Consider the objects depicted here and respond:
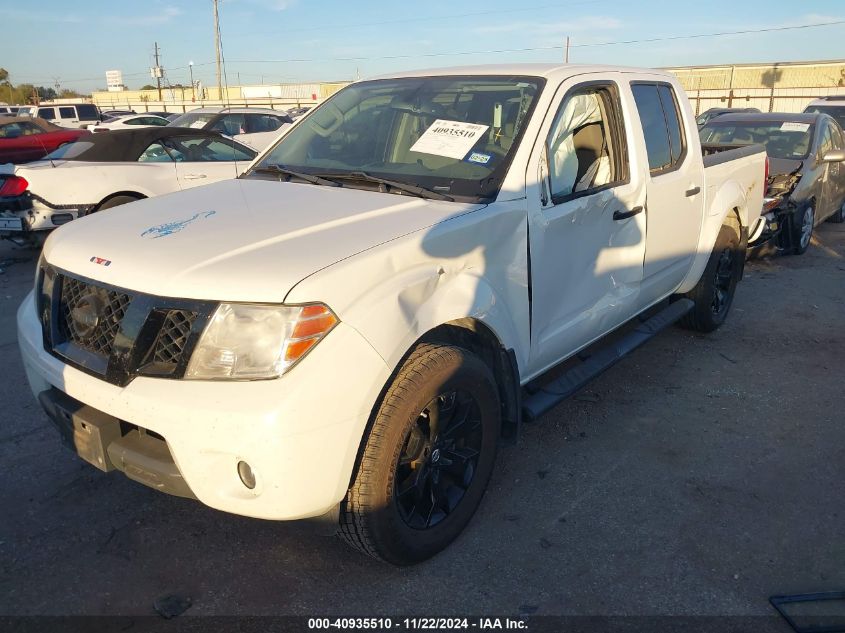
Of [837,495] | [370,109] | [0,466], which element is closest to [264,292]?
[370,109]

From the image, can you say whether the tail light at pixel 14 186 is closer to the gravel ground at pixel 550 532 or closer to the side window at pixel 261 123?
the gravel ground at pixel 550 532

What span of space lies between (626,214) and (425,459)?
187 cm

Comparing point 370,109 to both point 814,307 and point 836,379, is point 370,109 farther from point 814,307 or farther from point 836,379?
point 814,307

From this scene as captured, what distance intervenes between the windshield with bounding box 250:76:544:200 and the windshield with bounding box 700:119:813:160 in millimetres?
6010

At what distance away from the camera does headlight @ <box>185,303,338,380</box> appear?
2143 mm

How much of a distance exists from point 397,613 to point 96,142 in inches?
301

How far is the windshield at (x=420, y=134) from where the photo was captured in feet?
10.2

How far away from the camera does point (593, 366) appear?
3705 mm

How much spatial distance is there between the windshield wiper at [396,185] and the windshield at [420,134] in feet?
0.03

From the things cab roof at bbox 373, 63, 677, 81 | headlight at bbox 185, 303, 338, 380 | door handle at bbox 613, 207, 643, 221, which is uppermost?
cab roof at bbox 373, 63, 677, 81

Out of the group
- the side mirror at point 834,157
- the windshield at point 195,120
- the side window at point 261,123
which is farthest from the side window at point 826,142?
the windshield at point 195,120

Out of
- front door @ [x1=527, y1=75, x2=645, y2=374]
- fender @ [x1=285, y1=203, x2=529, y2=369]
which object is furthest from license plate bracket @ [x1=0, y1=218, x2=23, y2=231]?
fender @ [x1=285, y1=203, x2=529, y2=369]

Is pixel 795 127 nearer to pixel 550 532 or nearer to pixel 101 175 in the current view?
pixel 550 532

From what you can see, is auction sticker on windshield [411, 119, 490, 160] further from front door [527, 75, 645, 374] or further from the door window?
the door window
